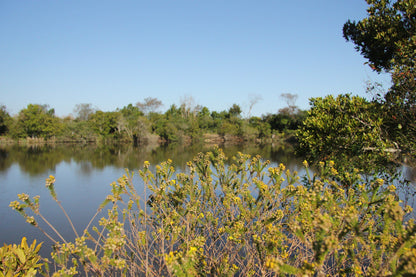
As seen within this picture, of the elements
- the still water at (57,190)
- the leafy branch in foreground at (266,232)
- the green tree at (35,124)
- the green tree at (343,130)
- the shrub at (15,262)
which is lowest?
the still water at (57,190)

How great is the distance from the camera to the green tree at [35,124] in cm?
4158

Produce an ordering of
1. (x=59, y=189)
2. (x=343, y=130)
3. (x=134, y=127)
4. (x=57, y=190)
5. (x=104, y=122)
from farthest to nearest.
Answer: (x=104, y=122), (x=134, y=127), (x=59, y=189), (x=57, y=190), (x=343, y=130)

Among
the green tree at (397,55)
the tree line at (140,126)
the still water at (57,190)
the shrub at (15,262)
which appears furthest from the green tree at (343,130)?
the tree line at (140,126)

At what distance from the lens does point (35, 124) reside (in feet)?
139

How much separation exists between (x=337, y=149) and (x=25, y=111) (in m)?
47.2

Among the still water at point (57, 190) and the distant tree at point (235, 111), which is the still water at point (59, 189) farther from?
the distant tree at point (235, 111)

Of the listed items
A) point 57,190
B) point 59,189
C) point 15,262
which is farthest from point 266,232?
point 59,189

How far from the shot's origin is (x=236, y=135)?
49969 millimetres

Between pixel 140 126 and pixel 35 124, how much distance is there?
15.9 metres

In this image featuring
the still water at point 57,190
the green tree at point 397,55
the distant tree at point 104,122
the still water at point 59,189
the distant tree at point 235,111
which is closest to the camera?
the green tree at point 397,55

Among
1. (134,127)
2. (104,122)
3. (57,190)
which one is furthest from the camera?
(104,122)

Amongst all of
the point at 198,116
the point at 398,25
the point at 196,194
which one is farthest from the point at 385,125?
the point at 198,116

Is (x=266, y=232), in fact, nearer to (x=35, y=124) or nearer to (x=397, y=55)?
(x=397, y=55)

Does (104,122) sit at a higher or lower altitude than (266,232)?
higher
